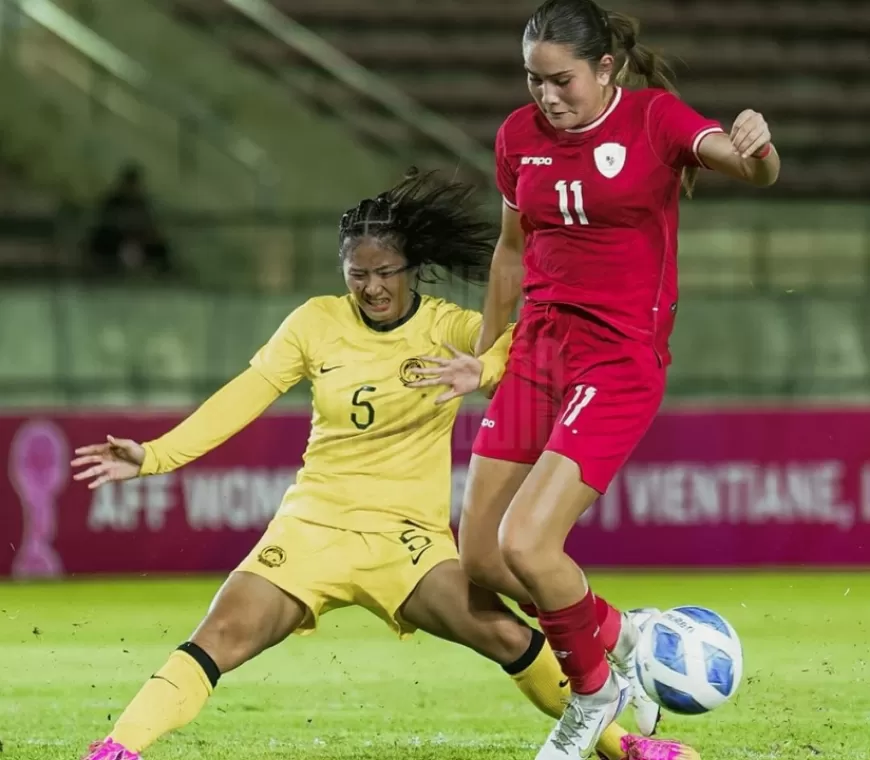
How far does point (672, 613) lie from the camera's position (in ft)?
16.4

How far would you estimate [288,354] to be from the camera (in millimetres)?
4949

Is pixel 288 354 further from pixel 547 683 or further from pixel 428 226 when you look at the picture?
pixel 547 683

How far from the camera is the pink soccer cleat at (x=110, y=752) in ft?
14.2

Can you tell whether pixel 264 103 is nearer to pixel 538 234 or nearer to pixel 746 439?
pixel 746 439

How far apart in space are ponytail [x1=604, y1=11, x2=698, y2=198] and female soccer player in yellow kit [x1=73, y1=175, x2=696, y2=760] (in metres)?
0.66

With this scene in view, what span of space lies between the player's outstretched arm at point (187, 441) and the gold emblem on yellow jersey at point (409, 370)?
1.15 ft

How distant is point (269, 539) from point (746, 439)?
5.93 m

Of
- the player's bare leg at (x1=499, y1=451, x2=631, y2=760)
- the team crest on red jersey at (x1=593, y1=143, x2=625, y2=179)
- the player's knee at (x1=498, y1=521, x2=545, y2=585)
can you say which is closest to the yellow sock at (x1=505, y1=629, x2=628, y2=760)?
the player's bare leg at (x1=499, y1=451, x2=631, y2=760)

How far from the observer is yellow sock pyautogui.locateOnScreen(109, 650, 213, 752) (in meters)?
4.39

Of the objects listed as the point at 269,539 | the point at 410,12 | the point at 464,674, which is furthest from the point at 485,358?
the point at 410,12

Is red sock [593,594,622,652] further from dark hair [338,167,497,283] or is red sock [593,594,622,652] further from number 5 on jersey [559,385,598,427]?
dark hair [338,167,497,283]

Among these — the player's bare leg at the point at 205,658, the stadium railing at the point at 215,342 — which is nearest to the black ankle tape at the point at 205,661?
the player's bare leg at the point at 205,658

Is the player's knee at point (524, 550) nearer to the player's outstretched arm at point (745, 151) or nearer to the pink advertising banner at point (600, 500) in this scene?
the player's outstretched arm at point (745, 151)

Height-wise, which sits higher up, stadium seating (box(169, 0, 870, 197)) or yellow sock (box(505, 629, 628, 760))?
stadium seating (box(169, 0, 870, 197))
